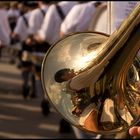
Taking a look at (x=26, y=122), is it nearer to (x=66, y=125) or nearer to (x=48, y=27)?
(x=66, y=125)

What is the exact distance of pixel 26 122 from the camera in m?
5.47

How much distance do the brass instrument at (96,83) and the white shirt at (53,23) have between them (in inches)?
134

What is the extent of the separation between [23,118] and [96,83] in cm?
389

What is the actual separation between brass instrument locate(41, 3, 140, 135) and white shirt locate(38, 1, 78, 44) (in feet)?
11.2

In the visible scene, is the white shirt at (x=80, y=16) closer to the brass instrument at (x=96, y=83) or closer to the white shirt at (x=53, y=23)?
the white shirt at (x=53, y=23)

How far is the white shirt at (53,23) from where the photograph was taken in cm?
549

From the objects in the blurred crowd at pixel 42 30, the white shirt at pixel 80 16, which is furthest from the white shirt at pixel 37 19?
the white shirt at pixel 80 16

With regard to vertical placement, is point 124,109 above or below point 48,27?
above

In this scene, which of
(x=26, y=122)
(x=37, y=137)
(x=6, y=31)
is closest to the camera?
(x=37, y=137)

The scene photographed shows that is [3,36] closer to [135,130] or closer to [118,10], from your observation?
[118,10]

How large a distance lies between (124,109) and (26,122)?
363 centimetres

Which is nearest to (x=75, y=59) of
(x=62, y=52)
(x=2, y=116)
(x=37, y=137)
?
(x=62, y=52)

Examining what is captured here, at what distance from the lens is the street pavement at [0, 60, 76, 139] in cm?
502

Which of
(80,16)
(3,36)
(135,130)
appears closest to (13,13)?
(3,36)
